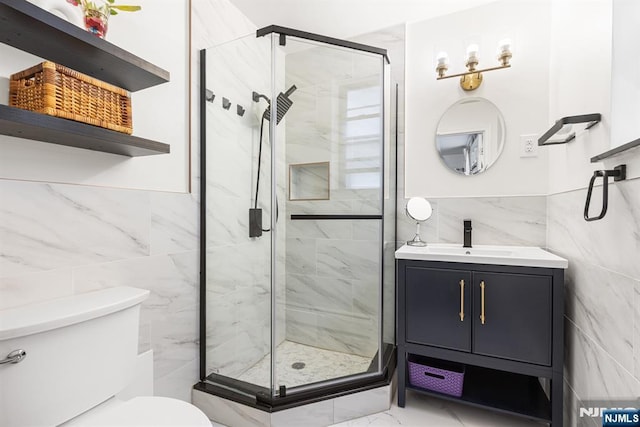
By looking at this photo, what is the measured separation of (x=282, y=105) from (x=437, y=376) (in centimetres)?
177

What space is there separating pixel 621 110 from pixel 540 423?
5.15 feet

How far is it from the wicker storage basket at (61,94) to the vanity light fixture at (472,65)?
1870mm

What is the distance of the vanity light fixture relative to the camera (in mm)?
1825

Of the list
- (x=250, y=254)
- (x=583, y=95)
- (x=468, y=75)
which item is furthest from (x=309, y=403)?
(x=468, y=75)

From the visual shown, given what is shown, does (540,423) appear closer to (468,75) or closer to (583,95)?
(583,95)

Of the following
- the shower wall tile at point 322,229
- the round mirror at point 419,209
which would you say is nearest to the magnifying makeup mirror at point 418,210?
the round mirror at point 419,209

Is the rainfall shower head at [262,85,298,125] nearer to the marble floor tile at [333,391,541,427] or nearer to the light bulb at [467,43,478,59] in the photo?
the light bulb at [467,43,478,59]

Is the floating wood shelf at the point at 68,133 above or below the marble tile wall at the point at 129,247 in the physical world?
above

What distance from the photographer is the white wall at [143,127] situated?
1020 mm

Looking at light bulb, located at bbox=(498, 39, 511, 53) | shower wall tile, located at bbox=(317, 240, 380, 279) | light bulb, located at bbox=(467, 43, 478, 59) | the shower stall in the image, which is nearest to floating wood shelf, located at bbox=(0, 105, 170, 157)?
the shower stall

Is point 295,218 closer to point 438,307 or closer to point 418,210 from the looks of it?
point 418,210

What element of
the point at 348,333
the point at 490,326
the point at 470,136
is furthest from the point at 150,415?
the point at 470,136

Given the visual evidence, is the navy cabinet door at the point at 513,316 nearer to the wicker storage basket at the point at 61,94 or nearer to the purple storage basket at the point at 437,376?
the purple storage basket at the point at 437,376

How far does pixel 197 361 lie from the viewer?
1720 millimetres
